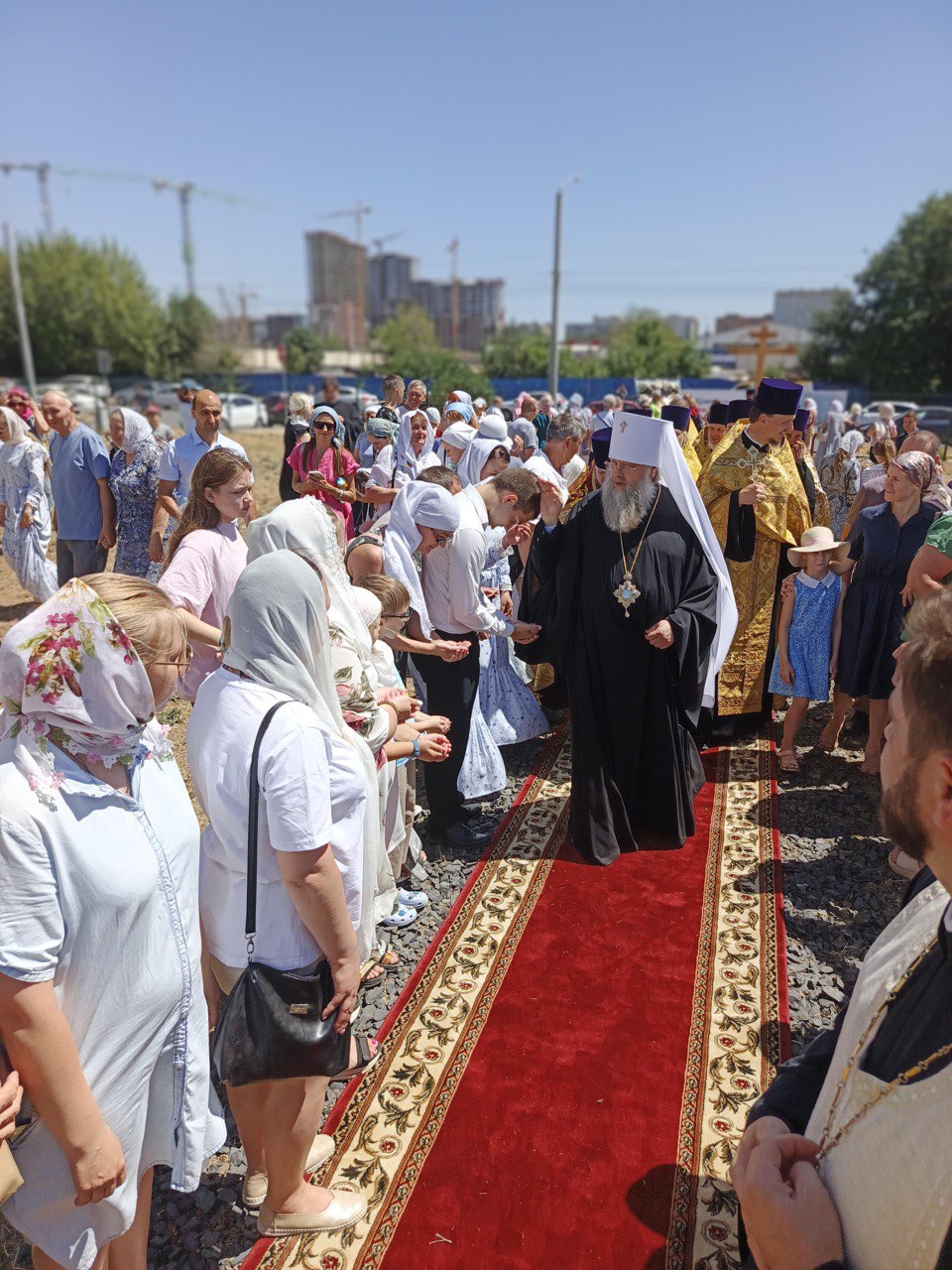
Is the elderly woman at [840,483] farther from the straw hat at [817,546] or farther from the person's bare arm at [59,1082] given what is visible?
the person's bare arm at [59,1082]

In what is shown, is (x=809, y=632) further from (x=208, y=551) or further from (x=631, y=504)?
(x=208, y=551)

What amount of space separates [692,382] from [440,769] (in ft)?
117

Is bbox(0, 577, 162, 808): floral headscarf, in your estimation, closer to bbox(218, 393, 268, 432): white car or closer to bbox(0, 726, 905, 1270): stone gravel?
bbox(0, 726, 905, 1270): stone gravel

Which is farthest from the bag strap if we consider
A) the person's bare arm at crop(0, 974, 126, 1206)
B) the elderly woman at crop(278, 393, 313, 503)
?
the elderly woman at crop(278, 393, 313, 503)

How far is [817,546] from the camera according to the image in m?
4.95

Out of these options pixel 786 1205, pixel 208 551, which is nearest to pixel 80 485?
pixel 208 551

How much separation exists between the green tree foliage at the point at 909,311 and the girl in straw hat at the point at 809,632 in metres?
32.9

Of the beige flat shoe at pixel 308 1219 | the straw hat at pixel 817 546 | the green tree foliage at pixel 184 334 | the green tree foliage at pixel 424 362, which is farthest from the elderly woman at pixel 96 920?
the green tree foliage at pixel 184 334

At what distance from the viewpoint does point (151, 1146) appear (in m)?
1.73

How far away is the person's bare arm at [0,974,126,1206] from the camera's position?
4.55 feet

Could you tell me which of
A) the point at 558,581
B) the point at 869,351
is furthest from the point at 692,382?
the point at 558,581

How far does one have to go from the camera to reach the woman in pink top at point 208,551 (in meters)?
3.38

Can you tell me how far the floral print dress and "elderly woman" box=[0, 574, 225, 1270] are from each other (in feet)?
15.9

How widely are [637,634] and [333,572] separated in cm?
206
